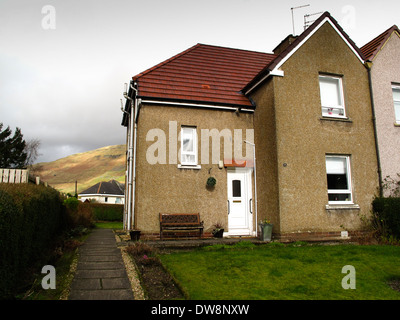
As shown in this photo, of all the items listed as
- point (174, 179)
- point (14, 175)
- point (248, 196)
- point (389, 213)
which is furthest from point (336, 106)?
point (14, 175)

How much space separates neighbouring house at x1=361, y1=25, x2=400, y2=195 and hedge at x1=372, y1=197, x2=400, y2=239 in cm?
98

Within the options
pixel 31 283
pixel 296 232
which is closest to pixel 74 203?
pixel 31 283

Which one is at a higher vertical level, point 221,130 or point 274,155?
point 221,130

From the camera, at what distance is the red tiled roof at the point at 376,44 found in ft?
40.7

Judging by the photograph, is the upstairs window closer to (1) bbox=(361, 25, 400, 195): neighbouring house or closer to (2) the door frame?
(2) the door frame

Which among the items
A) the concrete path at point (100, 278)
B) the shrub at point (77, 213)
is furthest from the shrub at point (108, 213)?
the concrete path at point (100, 278)

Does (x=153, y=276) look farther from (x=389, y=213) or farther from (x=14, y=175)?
(x=14, y=175)

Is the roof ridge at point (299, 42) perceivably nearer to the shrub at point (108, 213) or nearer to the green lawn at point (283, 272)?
the green lawn at point (283, 272)

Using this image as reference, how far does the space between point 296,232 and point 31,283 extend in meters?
7.73

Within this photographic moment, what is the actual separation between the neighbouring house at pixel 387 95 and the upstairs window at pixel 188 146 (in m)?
7.04

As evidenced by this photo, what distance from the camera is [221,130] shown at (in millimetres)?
11922

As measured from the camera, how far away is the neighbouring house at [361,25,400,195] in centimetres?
1165

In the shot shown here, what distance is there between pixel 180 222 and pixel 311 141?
5489 mm

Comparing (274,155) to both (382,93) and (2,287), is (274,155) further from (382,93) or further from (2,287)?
(2,287)
